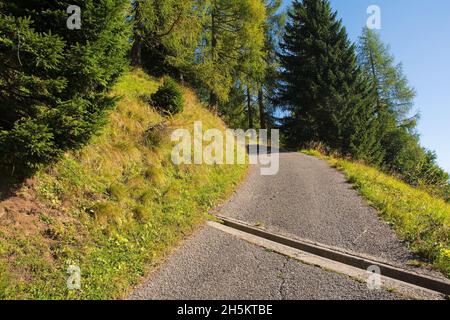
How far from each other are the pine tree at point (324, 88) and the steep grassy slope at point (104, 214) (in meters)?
12.7

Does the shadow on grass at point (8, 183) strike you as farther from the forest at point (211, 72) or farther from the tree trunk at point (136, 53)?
the tree trunk at point (136, 53)

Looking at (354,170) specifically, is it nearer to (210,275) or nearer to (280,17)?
(210,275)

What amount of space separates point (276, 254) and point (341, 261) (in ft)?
3.55

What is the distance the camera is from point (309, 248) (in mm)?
6297

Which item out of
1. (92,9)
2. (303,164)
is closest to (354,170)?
(303,164)

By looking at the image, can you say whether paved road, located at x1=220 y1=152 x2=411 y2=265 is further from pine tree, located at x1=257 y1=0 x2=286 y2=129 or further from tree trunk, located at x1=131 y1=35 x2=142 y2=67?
pine tree, located at x1=257 y1=0 x2=286 y2=129

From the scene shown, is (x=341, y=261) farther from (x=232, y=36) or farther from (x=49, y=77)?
(x=232, y=36)

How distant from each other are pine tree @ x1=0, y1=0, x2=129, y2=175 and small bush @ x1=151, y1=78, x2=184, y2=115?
5277 mm

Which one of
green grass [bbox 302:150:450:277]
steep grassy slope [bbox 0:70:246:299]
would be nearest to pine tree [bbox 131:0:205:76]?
steep grassy slope [bbox 0:70:246:299]

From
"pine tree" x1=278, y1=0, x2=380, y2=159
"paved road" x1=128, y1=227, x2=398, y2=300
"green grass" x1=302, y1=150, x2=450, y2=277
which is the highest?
"pine tree" x1=278, y1=0, x2=380, y2=159

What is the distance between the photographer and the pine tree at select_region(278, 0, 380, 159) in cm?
2008

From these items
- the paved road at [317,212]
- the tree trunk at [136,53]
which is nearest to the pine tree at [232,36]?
the tree trunk at [136,53]

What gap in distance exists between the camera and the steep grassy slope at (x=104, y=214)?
4770 millimetres
